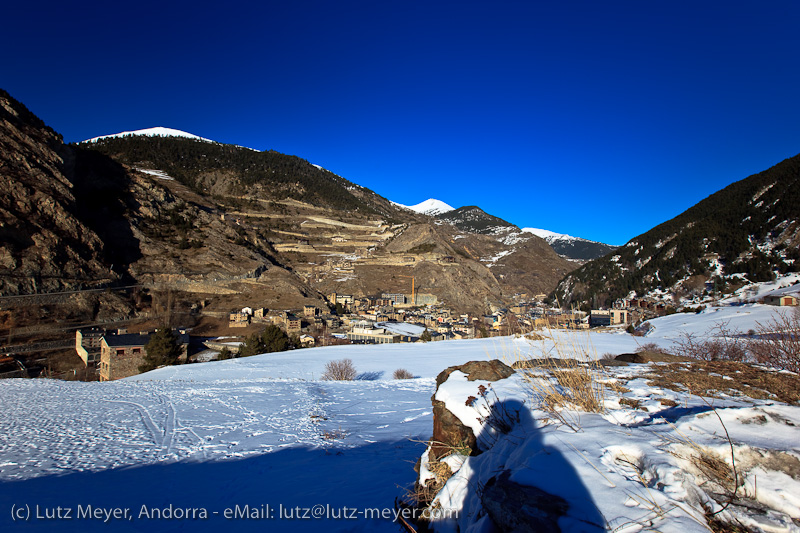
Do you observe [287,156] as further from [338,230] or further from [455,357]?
[455,357]

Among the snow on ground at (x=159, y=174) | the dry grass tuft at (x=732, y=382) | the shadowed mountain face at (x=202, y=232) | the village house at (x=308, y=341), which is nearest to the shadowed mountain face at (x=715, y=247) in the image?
the shadowed mountain face at (x=202, y=232)

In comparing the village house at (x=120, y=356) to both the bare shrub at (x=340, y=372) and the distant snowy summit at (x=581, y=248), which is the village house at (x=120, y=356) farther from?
the distant snowy summit at (x=581, y=248)

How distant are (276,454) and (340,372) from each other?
861 centimetres

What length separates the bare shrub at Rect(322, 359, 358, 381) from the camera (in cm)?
1303

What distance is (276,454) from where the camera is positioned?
486 centimetres

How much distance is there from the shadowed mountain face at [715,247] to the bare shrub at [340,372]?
177 feet

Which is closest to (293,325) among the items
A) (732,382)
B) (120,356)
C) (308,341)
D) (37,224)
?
(308,341)

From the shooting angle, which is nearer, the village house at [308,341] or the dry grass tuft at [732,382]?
the dry grass tuft at [732,382]

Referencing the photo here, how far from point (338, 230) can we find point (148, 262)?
36516 mm

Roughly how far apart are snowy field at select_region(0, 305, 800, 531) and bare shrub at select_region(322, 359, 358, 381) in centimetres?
386

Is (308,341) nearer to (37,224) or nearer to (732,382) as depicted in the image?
(37,224)

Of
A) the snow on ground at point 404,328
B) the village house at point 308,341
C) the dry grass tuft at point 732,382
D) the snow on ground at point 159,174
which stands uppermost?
the snow on ground at point 159,174

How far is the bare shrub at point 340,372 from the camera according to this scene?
42.8 feet

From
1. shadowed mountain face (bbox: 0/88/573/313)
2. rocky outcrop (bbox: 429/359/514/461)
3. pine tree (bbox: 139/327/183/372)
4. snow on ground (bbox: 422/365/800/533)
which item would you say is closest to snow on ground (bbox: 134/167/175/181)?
shadowed mountain face (bbox: 0/88/573/313)
